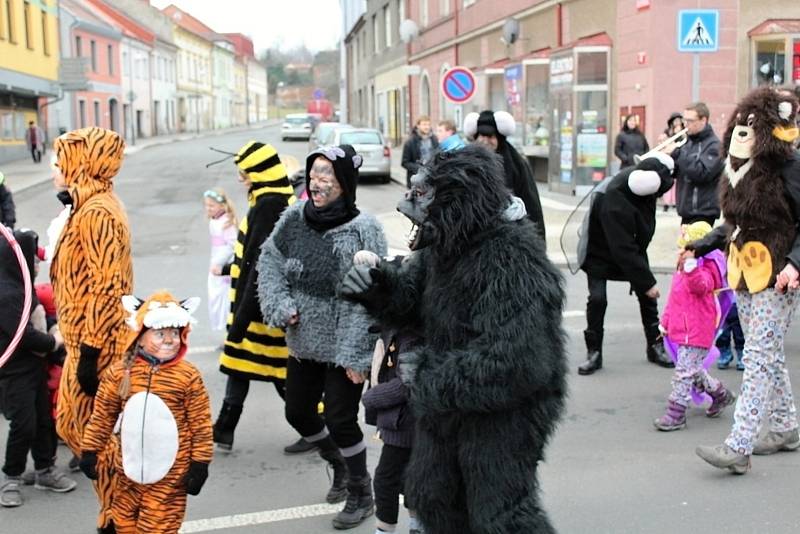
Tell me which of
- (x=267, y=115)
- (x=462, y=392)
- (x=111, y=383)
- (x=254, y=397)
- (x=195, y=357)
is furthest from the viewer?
(x=267, y=115)

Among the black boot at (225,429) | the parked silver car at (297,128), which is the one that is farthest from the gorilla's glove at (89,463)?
the parked silver car at (297,128)

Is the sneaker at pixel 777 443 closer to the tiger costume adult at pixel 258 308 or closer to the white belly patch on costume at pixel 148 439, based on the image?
the tiger costume adult at pixel 258 308

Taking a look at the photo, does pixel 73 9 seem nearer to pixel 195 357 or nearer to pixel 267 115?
pixel 195 357

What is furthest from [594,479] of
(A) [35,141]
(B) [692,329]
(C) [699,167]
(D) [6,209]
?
(A) [35,141]

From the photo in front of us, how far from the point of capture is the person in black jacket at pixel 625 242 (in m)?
6.48

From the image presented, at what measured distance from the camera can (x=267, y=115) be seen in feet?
388

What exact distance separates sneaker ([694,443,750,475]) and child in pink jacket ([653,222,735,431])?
2.74ft

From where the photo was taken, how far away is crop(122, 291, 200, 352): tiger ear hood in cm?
372

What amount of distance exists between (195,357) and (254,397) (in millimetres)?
1218

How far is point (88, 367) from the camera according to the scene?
3.88 meters

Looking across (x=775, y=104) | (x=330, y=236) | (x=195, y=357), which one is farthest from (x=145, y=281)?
(x=775, y=104)

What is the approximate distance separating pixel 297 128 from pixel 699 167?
4399cm

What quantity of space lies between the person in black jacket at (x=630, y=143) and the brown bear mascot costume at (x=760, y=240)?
37.6ft

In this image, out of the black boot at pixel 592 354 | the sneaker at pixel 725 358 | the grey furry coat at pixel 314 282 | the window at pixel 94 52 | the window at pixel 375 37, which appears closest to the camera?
the grey furry coat at pixel 314 282
